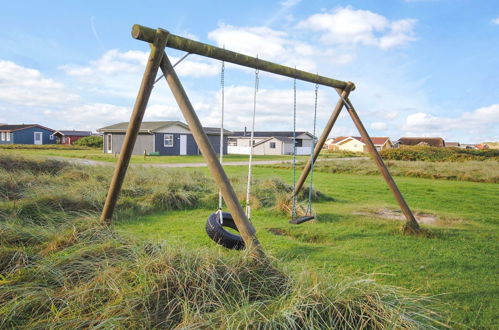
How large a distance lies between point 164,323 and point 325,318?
1064 millimetres

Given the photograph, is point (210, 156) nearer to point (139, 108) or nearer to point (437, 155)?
point (139, 108)

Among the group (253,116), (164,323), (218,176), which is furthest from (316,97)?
(164,323)

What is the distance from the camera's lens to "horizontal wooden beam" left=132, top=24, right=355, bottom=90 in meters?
3.45

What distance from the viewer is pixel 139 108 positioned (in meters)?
3.81

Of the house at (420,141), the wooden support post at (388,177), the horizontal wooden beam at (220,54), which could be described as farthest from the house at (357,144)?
the horizontal wooden beam at (220,54)

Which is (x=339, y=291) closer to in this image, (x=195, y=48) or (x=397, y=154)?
(x=195, y=48)

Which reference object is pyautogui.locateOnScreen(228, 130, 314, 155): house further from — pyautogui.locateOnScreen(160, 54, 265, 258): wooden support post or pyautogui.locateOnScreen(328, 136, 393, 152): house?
pyautogui.locateOnScreen(160, 54, 265, 258): wooden support post

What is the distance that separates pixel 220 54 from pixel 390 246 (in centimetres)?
358

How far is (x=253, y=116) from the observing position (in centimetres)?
450

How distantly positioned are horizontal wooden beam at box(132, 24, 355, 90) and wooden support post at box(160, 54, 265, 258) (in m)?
0.23

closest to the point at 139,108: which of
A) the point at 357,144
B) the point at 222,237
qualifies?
the point at 222,237

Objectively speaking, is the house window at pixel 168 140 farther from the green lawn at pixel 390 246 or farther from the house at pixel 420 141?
the house at pixel 420 141

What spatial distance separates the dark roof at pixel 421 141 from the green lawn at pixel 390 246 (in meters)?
59.8

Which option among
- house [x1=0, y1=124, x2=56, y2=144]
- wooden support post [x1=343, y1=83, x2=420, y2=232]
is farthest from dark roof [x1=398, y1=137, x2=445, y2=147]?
wooden support post [x1=343, y1=83, x2=420, y2=232]
